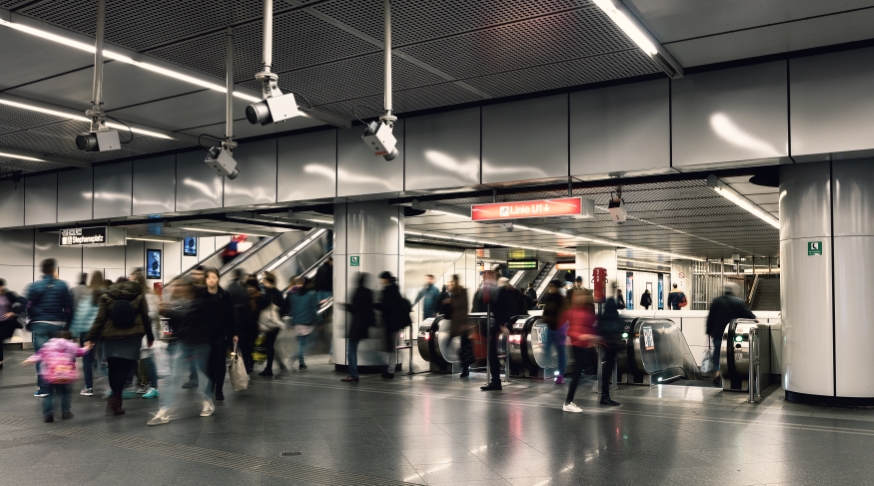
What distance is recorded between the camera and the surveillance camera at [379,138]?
716cm

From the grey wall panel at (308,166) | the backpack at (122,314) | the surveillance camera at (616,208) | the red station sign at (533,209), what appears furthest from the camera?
the grey wall panel at (308,166)

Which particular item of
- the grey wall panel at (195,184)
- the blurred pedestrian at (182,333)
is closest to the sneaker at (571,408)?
the blurred pedestrian at (182,333)

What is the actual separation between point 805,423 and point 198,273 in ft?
22.6

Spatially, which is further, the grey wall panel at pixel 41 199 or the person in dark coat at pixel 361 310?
the grey wall panel at pixel 41 199

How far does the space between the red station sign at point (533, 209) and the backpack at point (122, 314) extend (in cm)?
493

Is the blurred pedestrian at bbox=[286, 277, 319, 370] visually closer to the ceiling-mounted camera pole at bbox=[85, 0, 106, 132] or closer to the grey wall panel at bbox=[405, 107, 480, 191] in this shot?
the grey wall panel at bbox=[405, 107, 480, 191]

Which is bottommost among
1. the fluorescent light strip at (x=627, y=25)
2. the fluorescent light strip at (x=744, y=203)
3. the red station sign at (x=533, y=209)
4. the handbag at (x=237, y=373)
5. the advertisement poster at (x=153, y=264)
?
the handbag at (x=237, y=373)

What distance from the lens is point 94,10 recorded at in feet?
21.5

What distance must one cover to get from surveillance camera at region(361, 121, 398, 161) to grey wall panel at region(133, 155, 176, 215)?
759 centimetres

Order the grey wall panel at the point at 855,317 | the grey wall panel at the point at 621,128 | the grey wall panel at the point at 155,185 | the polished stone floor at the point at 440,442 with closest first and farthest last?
the polished stone floor at the point at 440,442, the grey wall panel at the point at 855,317, the grey wall panel at the point at 621,128, the grey wall panel at the point at 155,185

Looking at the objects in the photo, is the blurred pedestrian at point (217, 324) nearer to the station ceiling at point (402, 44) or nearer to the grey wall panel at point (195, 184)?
the station ceiling at point (402, 44)

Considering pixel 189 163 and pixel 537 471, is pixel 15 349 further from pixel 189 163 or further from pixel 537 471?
pixel 537 471

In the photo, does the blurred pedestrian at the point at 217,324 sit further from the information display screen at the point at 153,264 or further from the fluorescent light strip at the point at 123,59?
the information display screen at the point at 153,264

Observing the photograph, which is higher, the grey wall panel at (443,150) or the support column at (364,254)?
the grey wall panel at (443,150)
